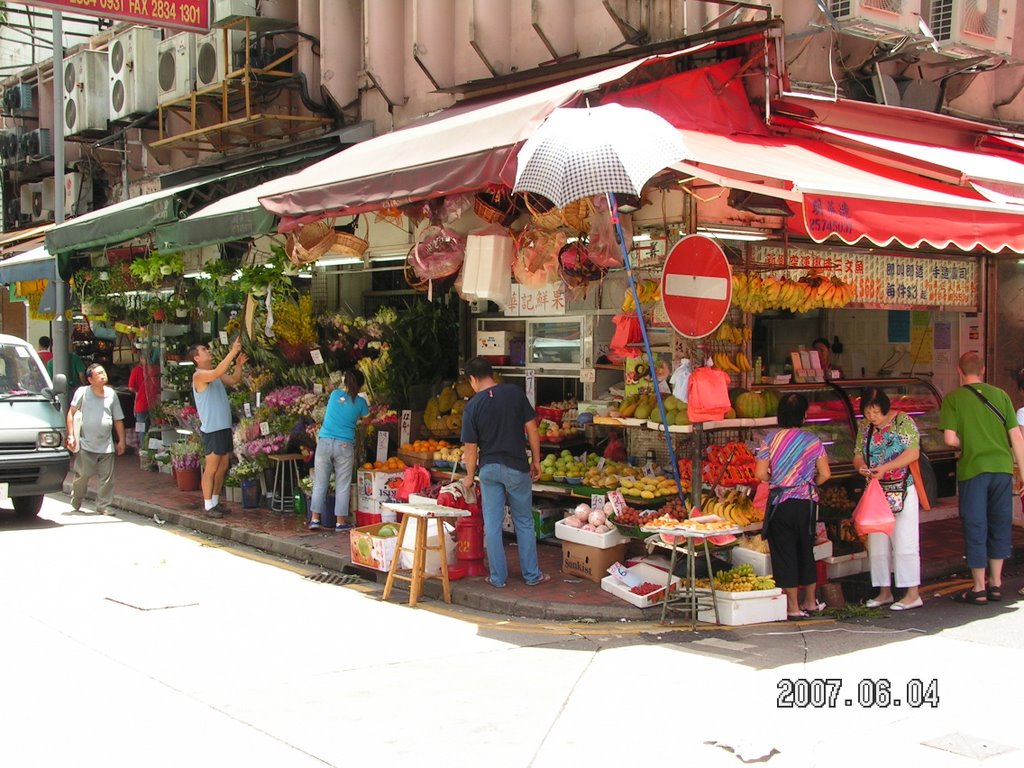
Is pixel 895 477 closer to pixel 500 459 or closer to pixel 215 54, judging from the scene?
pixel 500 459

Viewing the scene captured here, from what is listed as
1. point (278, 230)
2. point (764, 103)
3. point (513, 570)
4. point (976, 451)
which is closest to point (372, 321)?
point (278, 230)

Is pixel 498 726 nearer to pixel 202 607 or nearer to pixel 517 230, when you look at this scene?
pixel 202 607

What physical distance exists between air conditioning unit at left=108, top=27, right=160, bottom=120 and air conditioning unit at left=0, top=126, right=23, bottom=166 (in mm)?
5704

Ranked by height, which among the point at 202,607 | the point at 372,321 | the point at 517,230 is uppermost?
the point at 517,230

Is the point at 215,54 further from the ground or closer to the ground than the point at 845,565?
further from the ground

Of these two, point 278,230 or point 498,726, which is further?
point 278,230

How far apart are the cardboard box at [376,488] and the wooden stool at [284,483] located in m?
1.60

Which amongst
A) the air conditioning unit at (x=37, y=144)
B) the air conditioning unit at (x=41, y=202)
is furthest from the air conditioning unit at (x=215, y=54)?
the air conditioning unit at (x=41, y=202)

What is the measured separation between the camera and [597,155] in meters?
7.00

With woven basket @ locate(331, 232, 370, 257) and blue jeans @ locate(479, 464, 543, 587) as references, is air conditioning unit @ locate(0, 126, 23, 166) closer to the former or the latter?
woven basket @ locate(331, 232, 370, 257)

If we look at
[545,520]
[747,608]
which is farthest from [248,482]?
[747,608]

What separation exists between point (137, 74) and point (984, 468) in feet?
52.4

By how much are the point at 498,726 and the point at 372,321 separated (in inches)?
283

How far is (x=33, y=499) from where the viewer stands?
39.7 feet
